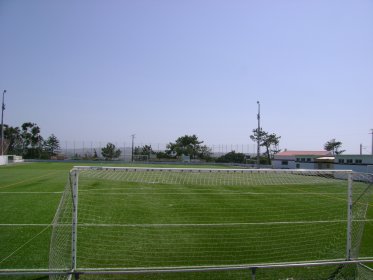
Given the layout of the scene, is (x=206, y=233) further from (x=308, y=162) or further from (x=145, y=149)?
(x=145, y=149)

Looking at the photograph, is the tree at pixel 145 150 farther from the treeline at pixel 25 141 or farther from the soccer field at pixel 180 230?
the soccer field at pixel 180 230

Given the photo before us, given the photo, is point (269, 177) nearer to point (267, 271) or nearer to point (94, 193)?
point (94, 193)

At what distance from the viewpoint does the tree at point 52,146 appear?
75.8 metres

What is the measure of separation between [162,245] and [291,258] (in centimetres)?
287

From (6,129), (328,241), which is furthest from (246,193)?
(6,129)

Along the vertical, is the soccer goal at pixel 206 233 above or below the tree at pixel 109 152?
below

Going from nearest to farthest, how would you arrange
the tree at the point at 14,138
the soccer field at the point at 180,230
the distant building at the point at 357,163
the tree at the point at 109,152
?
the soccer field at the point at 180,230
the distant building at the point at 357,163
the tree at the point at 14,138
the tree at the point at 109,152

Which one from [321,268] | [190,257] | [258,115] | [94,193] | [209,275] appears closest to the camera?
[209,275]

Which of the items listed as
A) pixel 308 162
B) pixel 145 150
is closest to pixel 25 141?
pixel 145 150

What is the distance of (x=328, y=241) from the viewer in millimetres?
8555

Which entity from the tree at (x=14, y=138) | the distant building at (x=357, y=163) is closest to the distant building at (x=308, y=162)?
the distant building at (x=357, y=163)

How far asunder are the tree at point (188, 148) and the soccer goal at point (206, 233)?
2451 inches

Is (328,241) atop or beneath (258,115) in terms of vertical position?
beneath

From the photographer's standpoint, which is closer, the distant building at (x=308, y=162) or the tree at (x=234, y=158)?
the distant building at (x=308, y=162)
